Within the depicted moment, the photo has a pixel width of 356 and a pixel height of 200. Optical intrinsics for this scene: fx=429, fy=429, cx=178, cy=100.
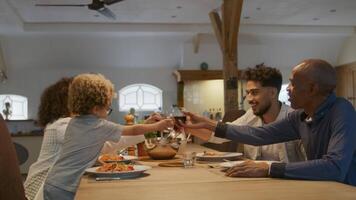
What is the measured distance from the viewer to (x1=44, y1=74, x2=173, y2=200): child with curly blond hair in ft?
7.22

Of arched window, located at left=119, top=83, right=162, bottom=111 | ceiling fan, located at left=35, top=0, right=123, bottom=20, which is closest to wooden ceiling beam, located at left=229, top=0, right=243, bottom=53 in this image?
ceiling fan, located at left=35, top=0, right=123, bottom=20

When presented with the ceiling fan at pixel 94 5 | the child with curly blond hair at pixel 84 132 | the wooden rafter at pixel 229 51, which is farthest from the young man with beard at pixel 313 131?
the wooden rafter at pixel 229 51

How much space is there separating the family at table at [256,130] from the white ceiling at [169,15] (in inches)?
169

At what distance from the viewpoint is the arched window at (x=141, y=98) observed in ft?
34.3

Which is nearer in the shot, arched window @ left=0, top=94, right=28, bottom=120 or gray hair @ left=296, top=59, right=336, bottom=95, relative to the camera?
gray hair @ left=296, top=59, right=336, bottom=95

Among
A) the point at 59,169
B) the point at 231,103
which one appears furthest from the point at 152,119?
the point at 231,103

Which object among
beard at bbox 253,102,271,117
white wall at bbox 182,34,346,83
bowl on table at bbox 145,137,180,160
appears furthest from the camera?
white wall at bbox 182,34,346,83

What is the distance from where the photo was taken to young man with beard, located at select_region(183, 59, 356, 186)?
1672 mm

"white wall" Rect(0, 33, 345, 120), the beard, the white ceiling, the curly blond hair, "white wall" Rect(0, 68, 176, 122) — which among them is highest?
the white ceiling

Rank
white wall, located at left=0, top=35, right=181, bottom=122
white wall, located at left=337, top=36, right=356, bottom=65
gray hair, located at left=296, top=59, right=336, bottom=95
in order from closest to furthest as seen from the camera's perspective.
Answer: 1. gray hair, located at left=296, top=59, right=336, bottom=95
2. white wall, located at left=0, top=35, right=181, bottom=122
3. white wall, located at left=337, top=36, right=356, bottom=65

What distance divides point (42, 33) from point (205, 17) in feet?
11.3

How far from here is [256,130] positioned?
231 cm

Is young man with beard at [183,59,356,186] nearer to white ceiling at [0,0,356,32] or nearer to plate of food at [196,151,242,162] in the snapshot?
plate of food at [196,151,242,162]

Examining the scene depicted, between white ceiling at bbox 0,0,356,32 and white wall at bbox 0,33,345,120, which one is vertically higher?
white ceiling at bbox 0,0,356,32
